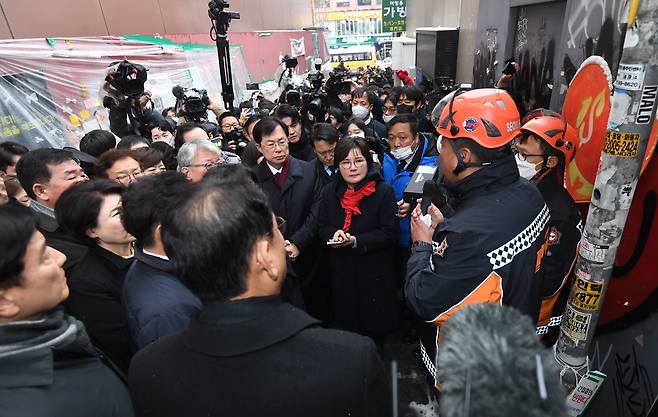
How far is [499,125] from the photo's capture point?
1.70 metres

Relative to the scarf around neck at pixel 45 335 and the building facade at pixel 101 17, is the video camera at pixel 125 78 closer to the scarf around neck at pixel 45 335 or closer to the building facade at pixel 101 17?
the building facade at pixel 101 17

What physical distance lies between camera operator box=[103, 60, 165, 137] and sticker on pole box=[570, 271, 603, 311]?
4.61 m

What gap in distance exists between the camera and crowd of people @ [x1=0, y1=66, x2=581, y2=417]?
894 millimetres

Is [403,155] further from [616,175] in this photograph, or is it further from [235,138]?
[235,138]

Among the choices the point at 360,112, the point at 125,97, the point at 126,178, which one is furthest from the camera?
the point at 360,112

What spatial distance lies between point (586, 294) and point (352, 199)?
1530 millimetres

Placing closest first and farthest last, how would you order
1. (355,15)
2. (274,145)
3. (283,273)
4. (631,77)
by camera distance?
(283,273) < (631,77) < (274,145) < (355,15)

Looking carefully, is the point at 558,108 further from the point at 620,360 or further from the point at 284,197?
the point at 284,197

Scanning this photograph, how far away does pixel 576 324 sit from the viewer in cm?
186

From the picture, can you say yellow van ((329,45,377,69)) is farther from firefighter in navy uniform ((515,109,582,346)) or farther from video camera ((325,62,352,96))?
firefighter in navy uniform ((515,109,582,346))

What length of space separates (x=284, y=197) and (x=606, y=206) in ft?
6.94

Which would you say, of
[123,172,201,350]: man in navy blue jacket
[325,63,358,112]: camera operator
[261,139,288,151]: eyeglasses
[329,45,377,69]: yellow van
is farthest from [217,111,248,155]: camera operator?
[329,45,377,69]: yellow van

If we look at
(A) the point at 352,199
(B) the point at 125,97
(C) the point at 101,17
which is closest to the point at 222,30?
(B) the point at 125,97

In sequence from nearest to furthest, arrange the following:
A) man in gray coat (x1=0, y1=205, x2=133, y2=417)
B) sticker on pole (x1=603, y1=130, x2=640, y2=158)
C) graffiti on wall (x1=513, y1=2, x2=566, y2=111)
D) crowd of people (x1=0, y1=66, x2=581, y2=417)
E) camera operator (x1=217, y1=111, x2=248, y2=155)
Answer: crowd of people (x1=0, y1=66, x2=581, y2=417) → man in gray coat (x1=0, y1=205, x2=133, y2=417) → sticker on pole (x1=603, y1=130, x2=640, y2=158) → graffiti on wall (x1=513, y1=2, x2=566, y2=111) → camera operator (x1=217, y1=111, x2=248, y2=155)
